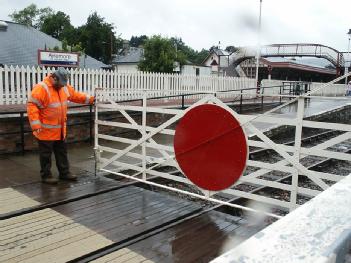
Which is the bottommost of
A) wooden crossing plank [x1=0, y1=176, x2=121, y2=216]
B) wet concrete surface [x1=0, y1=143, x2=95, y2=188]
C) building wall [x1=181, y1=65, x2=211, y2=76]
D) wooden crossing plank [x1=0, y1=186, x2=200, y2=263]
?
wooden crossing plank [x1=0, y1=186, x2=200, y2=263]

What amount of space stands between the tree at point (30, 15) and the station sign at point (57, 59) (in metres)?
83.9

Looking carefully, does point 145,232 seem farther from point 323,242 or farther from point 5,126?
point 5,126

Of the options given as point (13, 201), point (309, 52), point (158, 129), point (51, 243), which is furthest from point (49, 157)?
point (309, 52)

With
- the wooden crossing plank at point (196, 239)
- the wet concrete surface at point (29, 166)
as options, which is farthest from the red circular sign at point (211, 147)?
the wet concrete surface at point (29, 166)

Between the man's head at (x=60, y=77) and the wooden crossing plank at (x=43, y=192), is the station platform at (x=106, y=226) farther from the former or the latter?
the man's head at (x=60, y=77)

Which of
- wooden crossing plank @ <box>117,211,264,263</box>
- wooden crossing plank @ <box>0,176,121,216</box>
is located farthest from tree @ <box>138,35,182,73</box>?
wooden crossing plank @ <box>117,211,264,263</box>

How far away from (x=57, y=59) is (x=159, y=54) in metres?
21.4

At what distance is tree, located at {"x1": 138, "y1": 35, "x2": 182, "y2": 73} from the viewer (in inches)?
1352

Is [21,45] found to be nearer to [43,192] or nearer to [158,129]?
[43,192]

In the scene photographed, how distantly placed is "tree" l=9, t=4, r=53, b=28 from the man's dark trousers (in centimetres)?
9250

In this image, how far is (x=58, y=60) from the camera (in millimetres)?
14070

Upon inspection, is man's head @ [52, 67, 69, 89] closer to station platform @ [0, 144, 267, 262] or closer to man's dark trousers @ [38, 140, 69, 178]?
man's dark trousers @ [38, 140, 69, 178]

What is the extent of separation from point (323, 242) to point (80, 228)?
3.98 meters

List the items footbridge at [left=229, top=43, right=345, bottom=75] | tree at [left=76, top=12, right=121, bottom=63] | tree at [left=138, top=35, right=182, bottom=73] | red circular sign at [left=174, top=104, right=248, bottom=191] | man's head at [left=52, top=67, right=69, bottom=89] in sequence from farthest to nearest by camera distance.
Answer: tree at [left=76, top=12, right=121, bottom=63]
footbridge at [left=229, top=43, right=345, bottom=75]
tree at [left=138, top=35, right=182, bottom=73]
man's head at [left=52, top=67, right=69, bottom=89]
red circular sign at [left=174, top=104, right=248, bottom=191]
